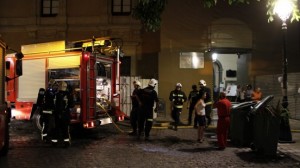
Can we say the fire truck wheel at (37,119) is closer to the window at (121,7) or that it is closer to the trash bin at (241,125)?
the trash bin at (241,125)

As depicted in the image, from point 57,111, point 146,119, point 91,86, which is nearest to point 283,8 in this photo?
point 146,119

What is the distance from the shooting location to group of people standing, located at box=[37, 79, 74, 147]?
34.9ft

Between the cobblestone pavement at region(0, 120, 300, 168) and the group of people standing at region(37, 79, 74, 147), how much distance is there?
345 mm

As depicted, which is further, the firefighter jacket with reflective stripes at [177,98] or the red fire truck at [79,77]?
the firefighter jacket with reflective stripes at [177,98]

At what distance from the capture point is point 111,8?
2216 centimetres

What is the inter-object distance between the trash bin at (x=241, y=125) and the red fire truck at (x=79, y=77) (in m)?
3.65

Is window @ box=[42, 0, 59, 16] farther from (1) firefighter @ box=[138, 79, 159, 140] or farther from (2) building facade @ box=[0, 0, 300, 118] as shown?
(1) firefighter @ box=[138, 79, 159, 140]

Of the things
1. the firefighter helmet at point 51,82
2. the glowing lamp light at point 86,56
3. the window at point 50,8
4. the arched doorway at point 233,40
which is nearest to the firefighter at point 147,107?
the glowing lamp light at point 86,56

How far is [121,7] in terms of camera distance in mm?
22359

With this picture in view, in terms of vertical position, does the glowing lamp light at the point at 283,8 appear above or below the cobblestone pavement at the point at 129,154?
above

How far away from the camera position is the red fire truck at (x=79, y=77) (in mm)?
11789

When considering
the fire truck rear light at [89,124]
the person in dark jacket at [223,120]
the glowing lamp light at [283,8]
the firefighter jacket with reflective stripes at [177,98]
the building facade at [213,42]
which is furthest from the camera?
the building facade at [213,42]

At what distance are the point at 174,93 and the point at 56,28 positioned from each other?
33.0 feet

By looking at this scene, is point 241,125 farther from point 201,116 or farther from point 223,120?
point 201,116
